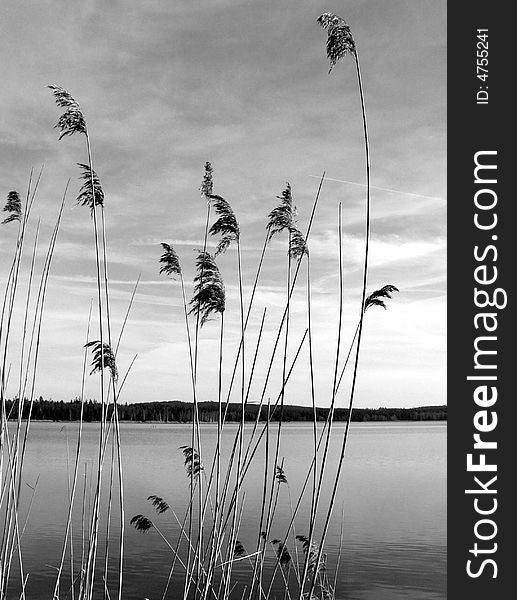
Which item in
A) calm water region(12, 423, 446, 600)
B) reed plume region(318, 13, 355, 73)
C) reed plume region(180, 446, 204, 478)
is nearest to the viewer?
reed plume region(318, 13, 355, 73)

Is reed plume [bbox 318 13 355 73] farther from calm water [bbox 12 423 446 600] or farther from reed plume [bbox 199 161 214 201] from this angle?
calm water [bbox 12 423 446 600]

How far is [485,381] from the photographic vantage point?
5.00m

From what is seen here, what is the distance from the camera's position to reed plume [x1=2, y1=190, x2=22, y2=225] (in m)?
4.29

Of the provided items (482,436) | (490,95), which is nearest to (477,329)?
(482,436)

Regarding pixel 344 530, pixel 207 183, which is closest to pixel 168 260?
pixel 207 183

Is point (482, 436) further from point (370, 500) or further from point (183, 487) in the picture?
point (183, 487)

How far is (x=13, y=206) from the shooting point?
430 centimetres

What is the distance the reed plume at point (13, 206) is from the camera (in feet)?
14.1

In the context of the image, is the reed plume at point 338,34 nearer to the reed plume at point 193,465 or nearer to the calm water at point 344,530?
the reed plume at point 193,465

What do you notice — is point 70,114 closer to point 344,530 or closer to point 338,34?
point 338,34

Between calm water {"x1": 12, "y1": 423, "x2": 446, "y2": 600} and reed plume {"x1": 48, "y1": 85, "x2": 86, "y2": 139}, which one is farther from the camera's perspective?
calm water {"x1": 12, "y1": 423, "x2": 446, "y2": 600}

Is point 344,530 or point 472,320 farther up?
point 472,320

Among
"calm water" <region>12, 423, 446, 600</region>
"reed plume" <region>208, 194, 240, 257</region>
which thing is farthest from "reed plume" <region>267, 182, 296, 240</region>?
"calm water" <region>12, 423, 446, 600</region>

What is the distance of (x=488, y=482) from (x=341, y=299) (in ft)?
7.21
